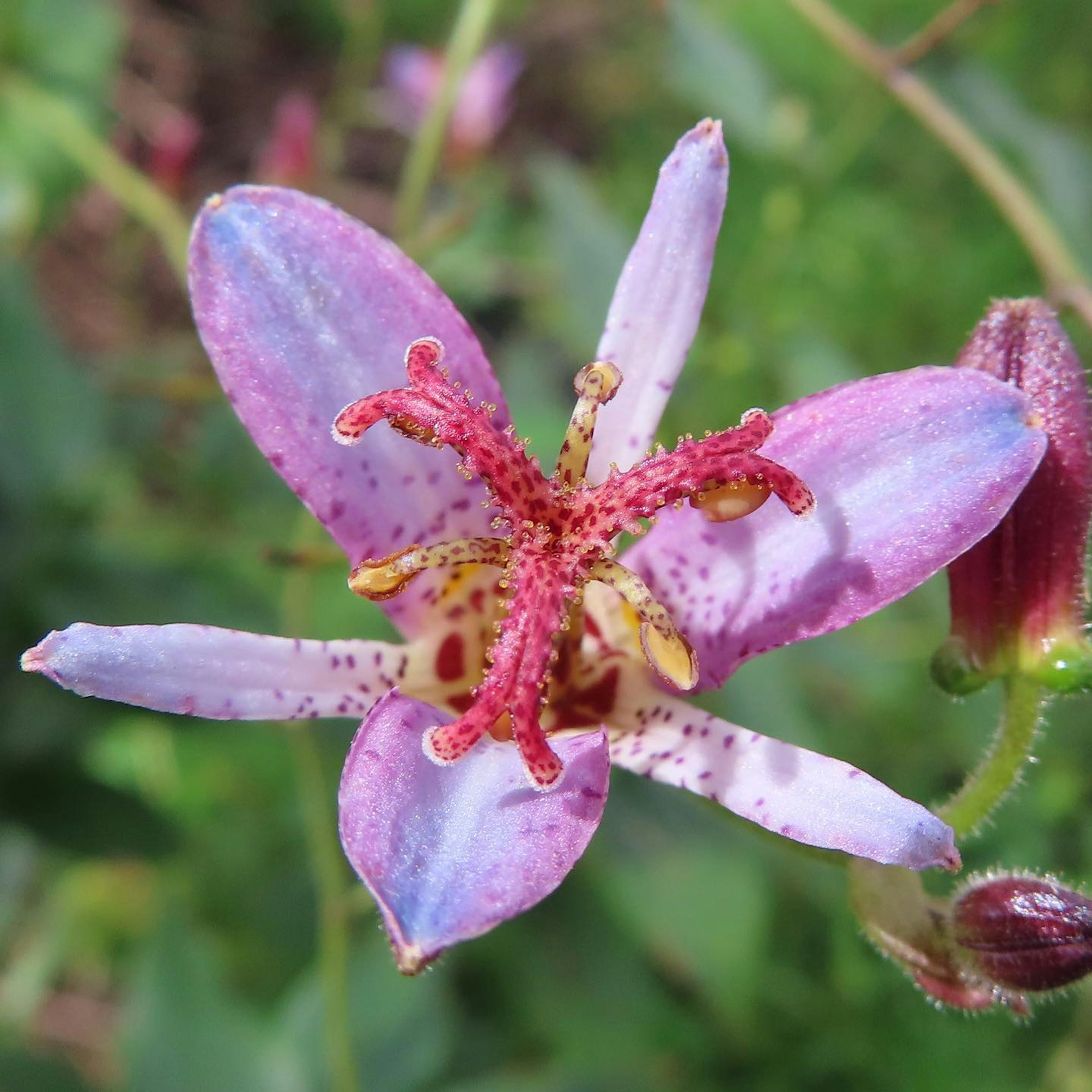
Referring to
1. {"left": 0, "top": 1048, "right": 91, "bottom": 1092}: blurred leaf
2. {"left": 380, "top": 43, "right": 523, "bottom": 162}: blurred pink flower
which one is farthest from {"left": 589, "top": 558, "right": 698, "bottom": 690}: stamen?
{"left": 380, "top": 43, "right": 523, "bottom": 162}: blurred pink flower

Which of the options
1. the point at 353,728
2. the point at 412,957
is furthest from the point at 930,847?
the point at 353,728

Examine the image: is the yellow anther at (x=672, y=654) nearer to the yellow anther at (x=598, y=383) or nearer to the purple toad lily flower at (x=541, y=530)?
the purple toad lily flower at (x=541, y=530)

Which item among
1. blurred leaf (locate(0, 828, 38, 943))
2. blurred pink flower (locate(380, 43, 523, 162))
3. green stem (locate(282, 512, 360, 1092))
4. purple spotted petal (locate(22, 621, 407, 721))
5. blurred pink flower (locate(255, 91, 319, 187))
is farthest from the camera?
blurred pink flower (locate(380, 43, 523, 162))

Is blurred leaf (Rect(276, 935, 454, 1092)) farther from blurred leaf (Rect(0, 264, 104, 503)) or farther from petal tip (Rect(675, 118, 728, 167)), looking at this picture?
petal tip (Rect(675, 118, 728, 167))

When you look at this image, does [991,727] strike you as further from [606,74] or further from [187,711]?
[606,74]

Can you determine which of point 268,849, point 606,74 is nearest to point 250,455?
point 268,849

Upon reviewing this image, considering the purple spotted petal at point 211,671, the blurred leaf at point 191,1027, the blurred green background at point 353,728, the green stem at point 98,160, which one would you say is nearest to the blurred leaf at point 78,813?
the blurred green background at point 353,728
